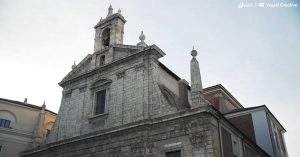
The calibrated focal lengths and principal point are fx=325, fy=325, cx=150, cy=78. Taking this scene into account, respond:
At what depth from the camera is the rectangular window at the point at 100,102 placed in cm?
1955

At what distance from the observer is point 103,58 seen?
21734mm

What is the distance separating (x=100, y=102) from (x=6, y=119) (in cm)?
994

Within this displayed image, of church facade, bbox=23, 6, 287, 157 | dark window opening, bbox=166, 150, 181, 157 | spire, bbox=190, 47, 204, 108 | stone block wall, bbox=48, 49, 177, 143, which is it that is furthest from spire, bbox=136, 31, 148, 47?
dark window opening, bbox=166, 150, 181, 157

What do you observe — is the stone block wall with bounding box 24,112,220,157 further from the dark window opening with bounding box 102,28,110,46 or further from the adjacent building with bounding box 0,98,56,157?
the adjacent building with bounding box 0,98,56,157

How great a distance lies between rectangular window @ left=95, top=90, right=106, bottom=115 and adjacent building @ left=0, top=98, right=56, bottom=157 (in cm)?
720

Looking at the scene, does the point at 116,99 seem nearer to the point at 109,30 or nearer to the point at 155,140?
the point at 155,140

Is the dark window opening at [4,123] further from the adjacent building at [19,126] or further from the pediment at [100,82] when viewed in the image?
the pediment at [100,82]

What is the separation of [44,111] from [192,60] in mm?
15718

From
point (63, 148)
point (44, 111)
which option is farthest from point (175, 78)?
point (44, 111)

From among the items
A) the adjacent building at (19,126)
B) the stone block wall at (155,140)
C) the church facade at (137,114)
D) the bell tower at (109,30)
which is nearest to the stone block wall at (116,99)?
the church facade at (137,114)

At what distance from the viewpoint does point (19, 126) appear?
25.7 m

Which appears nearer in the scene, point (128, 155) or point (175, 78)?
point (128, 155)

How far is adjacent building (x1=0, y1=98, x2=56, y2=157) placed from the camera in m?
24.5

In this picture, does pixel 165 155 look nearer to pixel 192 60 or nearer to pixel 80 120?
pixel 192 60
